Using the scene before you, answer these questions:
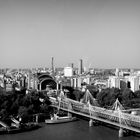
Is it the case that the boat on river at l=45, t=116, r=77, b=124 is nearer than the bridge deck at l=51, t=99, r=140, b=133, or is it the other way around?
the bridge deck at l=51, t=99, r=140, b=133

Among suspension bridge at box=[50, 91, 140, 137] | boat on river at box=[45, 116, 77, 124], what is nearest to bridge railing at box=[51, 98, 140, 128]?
suspension bridge at box=[50, 91, 140, 137]

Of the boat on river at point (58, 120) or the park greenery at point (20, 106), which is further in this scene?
the boat on river at point (58, 120)

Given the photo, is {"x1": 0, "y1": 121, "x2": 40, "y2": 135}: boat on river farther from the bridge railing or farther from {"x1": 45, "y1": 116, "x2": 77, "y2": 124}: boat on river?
the bridge railing

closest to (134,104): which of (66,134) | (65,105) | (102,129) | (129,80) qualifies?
(65,105)

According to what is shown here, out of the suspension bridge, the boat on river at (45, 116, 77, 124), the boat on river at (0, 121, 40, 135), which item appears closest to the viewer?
the suspension bridge

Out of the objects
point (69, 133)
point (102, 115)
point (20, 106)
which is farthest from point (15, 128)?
point (102, 115)

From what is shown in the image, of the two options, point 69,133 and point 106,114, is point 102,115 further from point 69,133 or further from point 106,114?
point 69,133

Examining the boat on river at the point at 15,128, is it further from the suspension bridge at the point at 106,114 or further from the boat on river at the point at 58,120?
the suspension bridge at the point at 106,114

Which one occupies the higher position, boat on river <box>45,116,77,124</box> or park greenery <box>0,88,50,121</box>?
park greenery <box>0,88,50,121</box>

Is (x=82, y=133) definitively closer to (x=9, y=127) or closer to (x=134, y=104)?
(x=9, y=127)

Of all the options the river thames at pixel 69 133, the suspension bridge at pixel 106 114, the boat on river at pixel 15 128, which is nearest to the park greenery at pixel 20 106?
the boat on river at pixel 15 128
